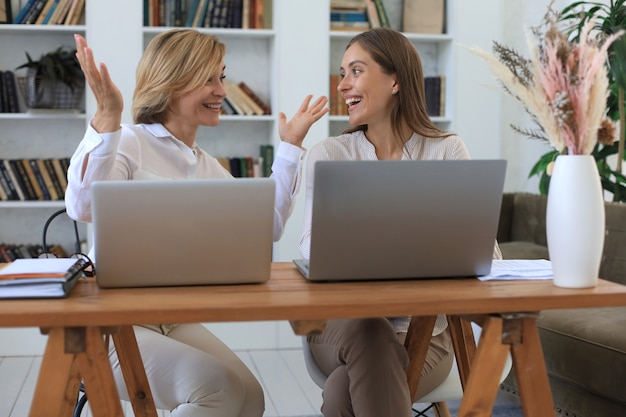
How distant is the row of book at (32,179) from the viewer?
442cm

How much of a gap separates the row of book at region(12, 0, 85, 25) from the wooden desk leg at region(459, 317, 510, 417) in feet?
10.9

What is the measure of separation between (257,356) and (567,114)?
9.86ft

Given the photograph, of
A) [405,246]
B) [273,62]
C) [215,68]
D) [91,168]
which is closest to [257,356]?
[273,62]

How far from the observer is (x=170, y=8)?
452 centimetres

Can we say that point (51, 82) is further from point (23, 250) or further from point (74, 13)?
point (23, 250)

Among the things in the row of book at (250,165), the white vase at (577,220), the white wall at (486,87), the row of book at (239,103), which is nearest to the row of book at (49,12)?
the row of book at (239,103)

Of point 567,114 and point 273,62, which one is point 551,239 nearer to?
point 567,114

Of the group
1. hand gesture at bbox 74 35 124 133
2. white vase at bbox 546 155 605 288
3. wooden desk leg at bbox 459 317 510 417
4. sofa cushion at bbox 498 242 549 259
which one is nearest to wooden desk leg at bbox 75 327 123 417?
hand gesture at bbox 74 35 124 133

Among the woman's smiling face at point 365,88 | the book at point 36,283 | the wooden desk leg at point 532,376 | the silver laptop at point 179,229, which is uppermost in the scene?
the woman's smiling face at point 365,88

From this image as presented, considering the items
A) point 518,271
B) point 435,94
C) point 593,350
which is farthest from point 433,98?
point 518,271

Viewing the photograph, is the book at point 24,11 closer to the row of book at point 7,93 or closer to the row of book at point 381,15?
the row of book at point 7,93

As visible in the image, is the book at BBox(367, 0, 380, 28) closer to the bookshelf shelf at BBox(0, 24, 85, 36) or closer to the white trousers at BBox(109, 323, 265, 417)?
the bookshelf shelf at BBox(0, 24, 85, 36)

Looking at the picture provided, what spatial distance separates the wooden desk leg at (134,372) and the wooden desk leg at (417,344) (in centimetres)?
64

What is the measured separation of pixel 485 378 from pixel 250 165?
307 centimetres
